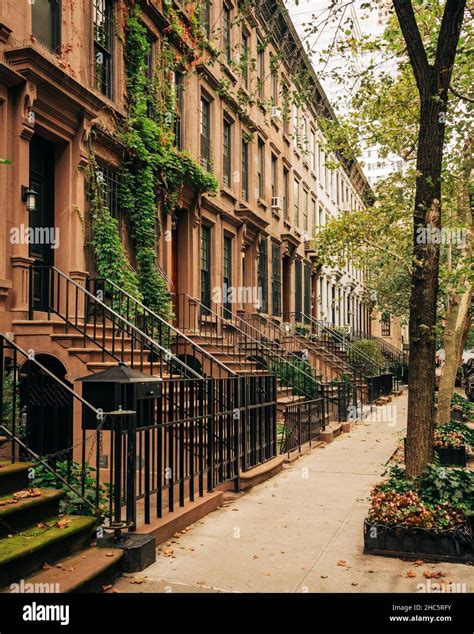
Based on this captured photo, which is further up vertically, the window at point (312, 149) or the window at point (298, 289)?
the window at point (312, 149)

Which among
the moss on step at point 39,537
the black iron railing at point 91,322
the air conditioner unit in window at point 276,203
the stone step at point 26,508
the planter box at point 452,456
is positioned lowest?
the planter box at point 452,456

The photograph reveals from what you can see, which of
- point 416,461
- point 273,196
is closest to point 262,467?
point 416,461

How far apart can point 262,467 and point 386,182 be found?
28.8ft

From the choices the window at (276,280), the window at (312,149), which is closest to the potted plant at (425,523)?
the window at (276,280)

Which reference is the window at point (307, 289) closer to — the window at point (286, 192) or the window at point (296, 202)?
the window at point (296, 202)

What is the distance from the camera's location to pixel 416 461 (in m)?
7.21

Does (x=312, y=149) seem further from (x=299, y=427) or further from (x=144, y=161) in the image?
(x=299, y=427)

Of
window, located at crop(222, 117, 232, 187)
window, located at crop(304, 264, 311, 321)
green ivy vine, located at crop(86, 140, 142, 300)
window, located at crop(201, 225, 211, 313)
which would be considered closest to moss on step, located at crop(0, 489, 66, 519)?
green ivy vine, located at crop(86, 140, 142, 300)

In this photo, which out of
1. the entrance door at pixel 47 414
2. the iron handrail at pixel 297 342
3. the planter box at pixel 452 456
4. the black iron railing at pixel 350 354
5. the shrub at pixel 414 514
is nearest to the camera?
the shrub at pixel 414 514

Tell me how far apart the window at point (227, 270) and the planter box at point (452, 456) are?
9.28 m

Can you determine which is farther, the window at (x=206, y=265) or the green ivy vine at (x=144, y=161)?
the window at (x=206, y=265)

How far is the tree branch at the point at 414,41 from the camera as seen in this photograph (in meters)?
7.40

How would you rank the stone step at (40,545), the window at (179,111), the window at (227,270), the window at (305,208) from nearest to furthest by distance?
the stone step at (40,545)
the window at (179,111)
the window at (227,270)
the window at (305,208)
